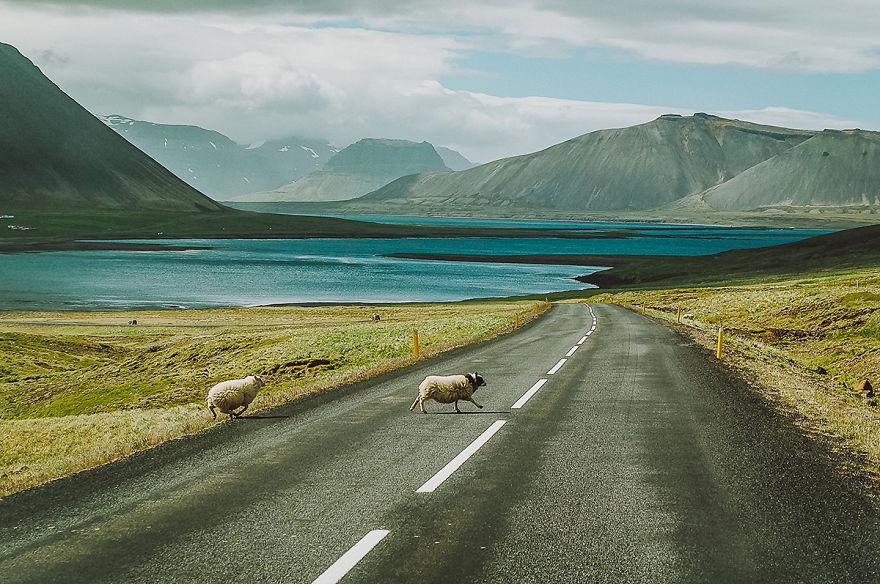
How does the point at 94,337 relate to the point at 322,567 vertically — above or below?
below

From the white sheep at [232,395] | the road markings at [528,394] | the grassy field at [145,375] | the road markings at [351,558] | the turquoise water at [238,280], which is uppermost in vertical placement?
the road markings at [351,558]

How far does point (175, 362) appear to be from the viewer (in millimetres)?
44531

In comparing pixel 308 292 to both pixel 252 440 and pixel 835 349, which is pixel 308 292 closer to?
pixel 835 349

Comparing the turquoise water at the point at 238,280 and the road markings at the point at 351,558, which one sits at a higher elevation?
the road markings at the point at 351,558

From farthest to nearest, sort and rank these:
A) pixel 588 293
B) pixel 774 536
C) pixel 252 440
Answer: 1. pixel 588 293
2. pixel 252 440
3. pixel 774 536

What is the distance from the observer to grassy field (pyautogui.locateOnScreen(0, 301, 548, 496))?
21856 mm

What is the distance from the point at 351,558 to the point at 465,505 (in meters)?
2.22

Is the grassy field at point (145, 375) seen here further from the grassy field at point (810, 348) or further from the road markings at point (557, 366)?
the grassy field at point (810, 348)

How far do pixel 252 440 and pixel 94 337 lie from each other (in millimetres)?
55842

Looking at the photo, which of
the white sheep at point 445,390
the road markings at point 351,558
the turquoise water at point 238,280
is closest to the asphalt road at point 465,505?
the road markings at point 351,558

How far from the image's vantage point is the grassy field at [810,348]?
1647 centimetres

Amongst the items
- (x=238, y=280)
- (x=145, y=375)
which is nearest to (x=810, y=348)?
(x=145, y=375)

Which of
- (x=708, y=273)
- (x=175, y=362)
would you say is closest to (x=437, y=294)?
(x=708, y=273)

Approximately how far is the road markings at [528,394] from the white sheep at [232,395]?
216 inches
